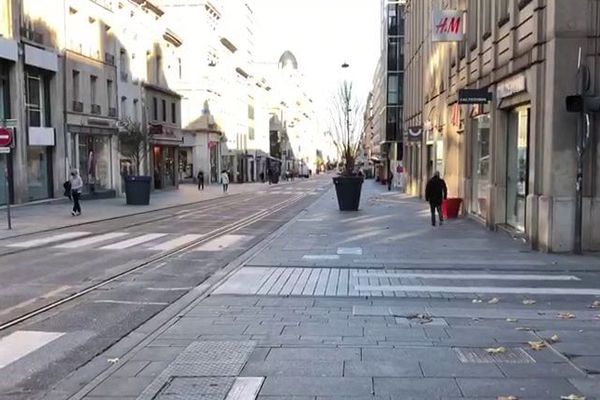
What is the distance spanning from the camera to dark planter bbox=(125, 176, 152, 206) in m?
30.3

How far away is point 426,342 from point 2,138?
17160 millimetres

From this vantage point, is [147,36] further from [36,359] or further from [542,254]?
[36,359]

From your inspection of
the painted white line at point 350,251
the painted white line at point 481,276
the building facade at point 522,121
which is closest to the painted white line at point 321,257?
the painted white line at point 350,251

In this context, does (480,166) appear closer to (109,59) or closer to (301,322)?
(301,322)

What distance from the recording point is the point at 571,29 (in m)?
12.6

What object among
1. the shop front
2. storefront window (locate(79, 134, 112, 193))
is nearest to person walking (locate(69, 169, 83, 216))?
storefront window (locate(79, 134, 112, 193))

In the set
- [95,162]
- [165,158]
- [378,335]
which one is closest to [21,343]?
[378,335]

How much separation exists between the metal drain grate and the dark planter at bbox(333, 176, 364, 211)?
1902 cm

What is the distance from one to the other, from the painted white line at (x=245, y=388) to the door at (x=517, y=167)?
11060 millimetres

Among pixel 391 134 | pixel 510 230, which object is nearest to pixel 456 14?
pixel 510 230

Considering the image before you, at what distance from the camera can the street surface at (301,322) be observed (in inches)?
201

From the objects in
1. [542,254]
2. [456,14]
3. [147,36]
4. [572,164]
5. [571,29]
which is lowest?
[542,254]

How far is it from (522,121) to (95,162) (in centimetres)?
2682

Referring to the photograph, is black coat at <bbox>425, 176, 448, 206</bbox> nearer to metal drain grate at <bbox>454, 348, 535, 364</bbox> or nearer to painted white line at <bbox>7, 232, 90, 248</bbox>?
painted white line at <bbox>7, 232, 90, 248</bbox>
